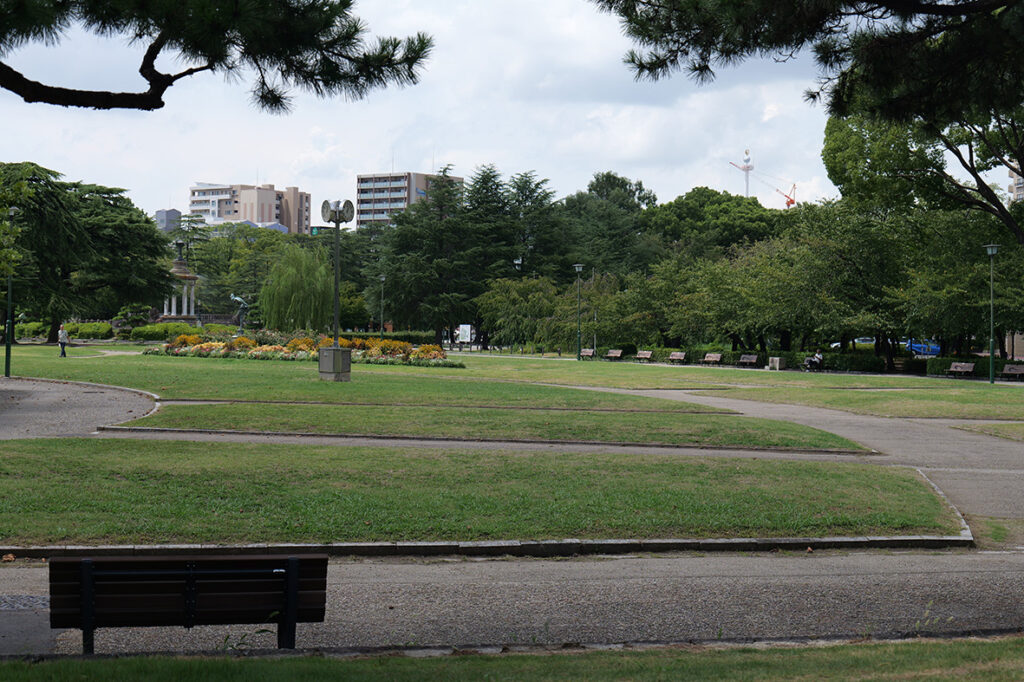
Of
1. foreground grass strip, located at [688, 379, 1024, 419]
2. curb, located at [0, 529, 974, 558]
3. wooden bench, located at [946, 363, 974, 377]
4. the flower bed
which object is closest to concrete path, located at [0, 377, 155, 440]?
curb, located at [0, 529, 974, 558]

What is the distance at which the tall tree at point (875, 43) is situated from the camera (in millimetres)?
7848

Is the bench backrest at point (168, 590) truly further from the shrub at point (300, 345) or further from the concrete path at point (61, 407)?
the shrub at point (300, 345)

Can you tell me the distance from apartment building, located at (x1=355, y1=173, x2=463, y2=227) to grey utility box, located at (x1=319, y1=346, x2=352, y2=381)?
14413 centimetres

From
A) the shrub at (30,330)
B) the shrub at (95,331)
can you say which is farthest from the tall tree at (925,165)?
the shrub at (30,330)

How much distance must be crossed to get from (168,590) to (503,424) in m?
12.8

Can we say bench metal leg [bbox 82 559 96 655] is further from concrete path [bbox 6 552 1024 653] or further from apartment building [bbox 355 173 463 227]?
apartment building [bbox 355 173 463 227]

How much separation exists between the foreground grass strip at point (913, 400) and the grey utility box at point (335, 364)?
11.7m

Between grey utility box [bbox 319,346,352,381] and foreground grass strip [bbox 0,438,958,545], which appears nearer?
foreground grass strip [bbox 0,438,958,545]

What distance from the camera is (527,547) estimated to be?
9156 millimetres

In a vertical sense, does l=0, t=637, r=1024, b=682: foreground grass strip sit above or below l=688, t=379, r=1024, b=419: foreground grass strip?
below

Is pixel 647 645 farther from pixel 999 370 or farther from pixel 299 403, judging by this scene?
pixel 999 370

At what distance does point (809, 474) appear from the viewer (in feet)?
42.9

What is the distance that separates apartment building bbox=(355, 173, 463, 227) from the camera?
169875 mm

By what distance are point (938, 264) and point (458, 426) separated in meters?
32.7
